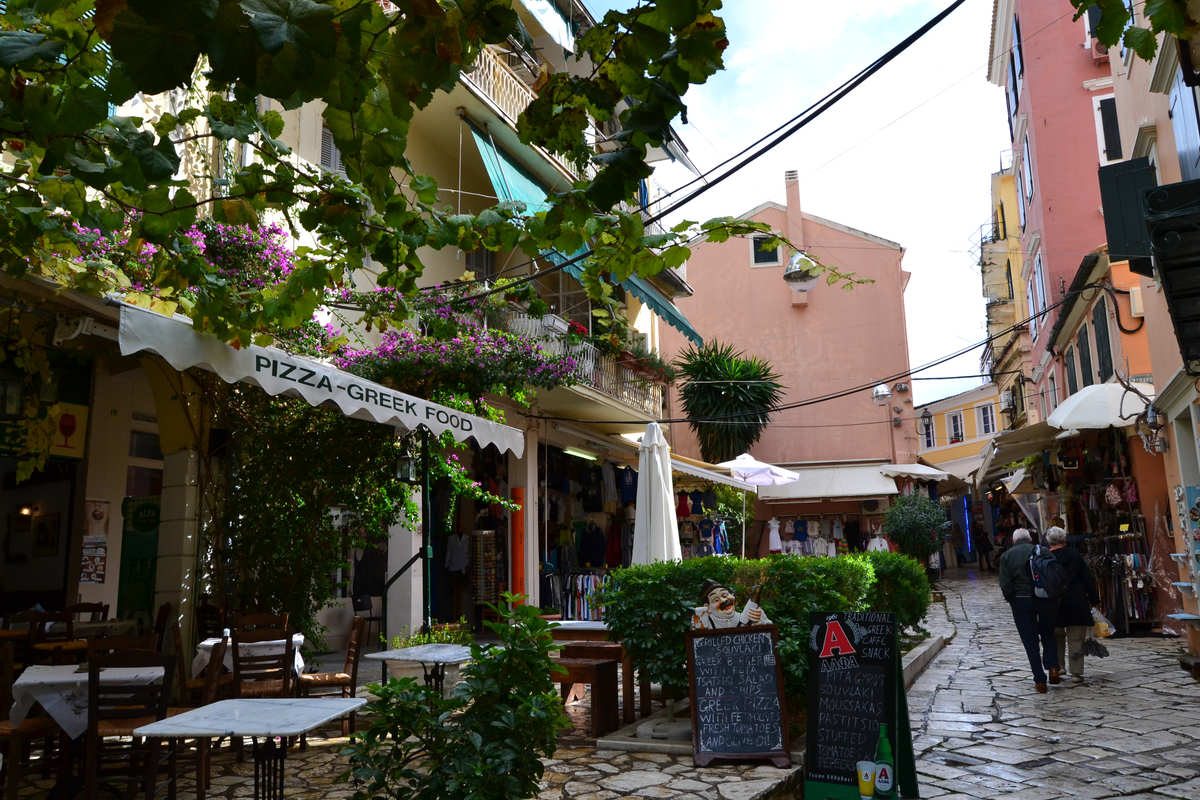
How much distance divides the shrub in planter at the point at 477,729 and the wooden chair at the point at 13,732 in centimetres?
222

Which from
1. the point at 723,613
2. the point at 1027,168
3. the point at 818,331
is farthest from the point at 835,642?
the point at 818,331

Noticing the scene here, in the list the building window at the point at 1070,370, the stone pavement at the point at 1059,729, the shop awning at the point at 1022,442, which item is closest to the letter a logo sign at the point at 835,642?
the stone pavement at the point at 1059,729

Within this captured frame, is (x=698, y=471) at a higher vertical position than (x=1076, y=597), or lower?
higher

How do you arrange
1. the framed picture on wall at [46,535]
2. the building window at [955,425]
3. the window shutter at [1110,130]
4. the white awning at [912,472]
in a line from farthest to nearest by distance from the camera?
the building window at [955,425], the white awning at [912,472], the window shutter at [1110,130], the framed picture on wall at [46,535]

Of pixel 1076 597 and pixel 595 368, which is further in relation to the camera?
pixel 595 368

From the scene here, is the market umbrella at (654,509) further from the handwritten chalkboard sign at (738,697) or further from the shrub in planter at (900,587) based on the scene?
the handwritten chalkboard sign at (738,697)

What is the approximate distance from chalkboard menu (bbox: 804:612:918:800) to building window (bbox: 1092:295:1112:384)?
39.0 feet

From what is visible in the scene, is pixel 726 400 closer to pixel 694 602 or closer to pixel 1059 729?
pixel 1059 729

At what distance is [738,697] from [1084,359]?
14900mm

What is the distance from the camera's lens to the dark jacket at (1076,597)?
943cm

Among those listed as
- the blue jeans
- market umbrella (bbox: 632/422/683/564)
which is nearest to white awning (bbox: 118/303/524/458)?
market umbrella (bbox: 632/422/683/564)

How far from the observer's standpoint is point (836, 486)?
2564 centimetres

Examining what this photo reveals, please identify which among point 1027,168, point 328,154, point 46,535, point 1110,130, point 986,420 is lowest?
point 46,535

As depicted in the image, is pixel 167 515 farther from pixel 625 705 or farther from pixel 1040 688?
pixel 1040 688
